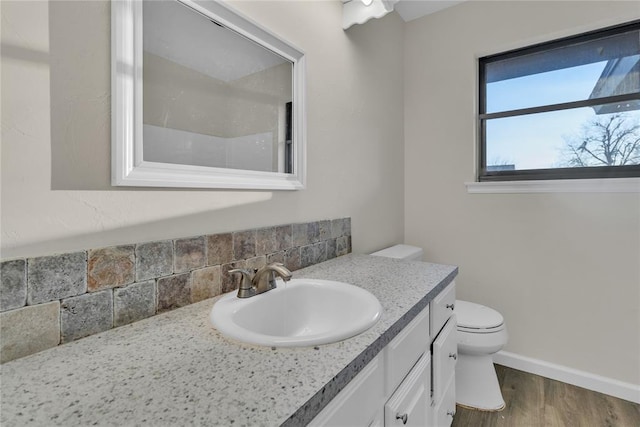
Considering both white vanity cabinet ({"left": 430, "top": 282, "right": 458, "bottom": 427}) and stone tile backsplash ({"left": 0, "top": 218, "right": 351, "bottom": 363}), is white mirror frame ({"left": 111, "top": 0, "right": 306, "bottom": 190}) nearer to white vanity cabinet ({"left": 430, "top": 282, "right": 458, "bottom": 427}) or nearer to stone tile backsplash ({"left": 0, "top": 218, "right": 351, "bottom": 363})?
stone tile backsplash ({"left": 0, "top": 218, "right": 351, "bottom": 363})

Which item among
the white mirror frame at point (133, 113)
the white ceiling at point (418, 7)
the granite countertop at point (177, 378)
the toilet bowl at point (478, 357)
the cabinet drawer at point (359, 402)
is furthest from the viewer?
the white ceiling at point (418, 7)

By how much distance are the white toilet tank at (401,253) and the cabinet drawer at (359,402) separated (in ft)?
3.75

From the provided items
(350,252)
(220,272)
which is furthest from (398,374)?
(350,252)

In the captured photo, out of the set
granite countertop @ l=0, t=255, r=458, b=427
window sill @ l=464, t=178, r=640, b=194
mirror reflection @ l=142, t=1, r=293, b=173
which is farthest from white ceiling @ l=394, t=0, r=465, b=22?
granite countertop @ l=0, t=255, r=458, b=427

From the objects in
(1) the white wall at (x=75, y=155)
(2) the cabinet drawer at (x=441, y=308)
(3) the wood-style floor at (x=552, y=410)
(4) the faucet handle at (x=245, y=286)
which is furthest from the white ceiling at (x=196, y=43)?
(3) the wood-style floor at (x=552, y=410)

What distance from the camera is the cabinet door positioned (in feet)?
2.57

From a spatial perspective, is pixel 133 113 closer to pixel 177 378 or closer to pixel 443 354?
pixel 177 378

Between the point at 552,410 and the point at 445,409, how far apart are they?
31.2 inches

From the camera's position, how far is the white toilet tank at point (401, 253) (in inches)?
72.9

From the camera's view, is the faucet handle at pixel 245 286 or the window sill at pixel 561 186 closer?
the faucet handle at pixel 245 286

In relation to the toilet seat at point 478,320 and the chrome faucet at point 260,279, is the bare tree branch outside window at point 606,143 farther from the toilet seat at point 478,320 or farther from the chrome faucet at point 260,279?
the chrome faucet at point 260,279

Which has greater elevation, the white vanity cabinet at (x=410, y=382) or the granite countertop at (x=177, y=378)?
the granite countertop at (x=177, y=378)

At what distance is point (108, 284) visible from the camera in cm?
70

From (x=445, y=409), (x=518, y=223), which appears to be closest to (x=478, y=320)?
(x=445, y=409)
